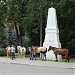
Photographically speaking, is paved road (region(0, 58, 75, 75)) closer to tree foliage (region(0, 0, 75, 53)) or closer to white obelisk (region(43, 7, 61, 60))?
white obelisk (region(43, 7, 61, 60))

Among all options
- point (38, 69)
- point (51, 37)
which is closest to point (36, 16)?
point (51, 37)

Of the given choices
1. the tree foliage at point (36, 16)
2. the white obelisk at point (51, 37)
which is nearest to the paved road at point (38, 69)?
the white obelisk at point (51, 37)

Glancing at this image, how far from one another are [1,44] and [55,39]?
109 ft

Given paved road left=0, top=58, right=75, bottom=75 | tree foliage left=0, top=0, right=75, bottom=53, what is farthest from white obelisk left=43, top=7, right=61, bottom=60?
paved road left=0, top=58, right=75, bottom=75

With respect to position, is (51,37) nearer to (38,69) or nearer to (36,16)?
(36,16)

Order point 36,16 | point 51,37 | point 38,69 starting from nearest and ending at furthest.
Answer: point 38,69 < point 51,37 < point 36,16

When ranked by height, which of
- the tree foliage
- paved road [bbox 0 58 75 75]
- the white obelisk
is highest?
the tree foliage

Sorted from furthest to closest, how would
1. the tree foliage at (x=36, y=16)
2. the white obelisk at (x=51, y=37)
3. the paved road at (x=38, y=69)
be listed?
the tree foliage at (x=36, y=16) → the white obelisk at (x=51, y=37) → the paved road at (x=38, y=69)

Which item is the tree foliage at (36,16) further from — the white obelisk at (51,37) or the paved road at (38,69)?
the paved road at (38,69)

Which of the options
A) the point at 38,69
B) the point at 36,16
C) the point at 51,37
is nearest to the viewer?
the point at 38,69

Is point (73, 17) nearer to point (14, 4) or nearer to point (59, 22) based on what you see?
point (59, 22)

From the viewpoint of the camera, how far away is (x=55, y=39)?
4206cm

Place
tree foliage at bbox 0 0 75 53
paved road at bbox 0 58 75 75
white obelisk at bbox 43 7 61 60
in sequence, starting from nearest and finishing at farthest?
paved road at bbox 0 58 75 75 < white obelisk at bbox 43 7 61 60 < tree foliage at bbox 0 0 75 53

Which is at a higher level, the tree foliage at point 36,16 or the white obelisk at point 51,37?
the tree foliage at point 36,16
